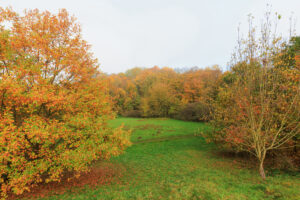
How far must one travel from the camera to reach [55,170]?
960 cm

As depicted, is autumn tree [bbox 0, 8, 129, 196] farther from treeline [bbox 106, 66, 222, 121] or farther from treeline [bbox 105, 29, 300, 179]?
treeline [bbox 106, 66, 222, 121]

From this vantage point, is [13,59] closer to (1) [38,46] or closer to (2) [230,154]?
(1) [38,46]

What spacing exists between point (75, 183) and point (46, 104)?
694 cm

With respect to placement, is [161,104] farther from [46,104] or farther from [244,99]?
[46,104]

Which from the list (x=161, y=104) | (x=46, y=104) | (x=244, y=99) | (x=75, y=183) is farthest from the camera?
(x=161, y=104)

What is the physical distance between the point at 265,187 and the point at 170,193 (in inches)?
243

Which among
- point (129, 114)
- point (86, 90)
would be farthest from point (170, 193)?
point (129, 114)

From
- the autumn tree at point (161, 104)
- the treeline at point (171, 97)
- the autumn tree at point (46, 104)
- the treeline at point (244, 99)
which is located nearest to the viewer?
the autumn tree at point (46, 104)

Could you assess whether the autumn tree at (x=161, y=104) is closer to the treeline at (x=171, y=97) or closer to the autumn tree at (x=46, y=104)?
the treeline at (x=171, y=97)

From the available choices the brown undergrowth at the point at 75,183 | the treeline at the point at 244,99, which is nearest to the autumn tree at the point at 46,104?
the brown undergrowth at the point at 75,183

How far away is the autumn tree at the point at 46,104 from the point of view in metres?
8.48

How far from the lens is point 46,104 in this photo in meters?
9.58

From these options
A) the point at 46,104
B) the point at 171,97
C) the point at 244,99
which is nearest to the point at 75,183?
the point at 46,104

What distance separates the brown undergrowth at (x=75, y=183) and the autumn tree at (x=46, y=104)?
833 mm
